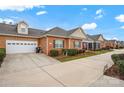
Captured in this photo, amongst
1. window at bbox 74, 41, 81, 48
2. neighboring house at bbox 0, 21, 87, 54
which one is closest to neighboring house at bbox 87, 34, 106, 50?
window at bbox 74, 41, 81, 48

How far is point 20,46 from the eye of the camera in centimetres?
1781

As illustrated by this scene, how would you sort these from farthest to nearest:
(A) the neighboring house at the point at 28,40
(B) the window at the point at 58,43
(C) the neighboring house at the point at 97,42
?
(C) the neighboring house at the point at 97,42 → (B) the window at the point at 58,43 → (A) the neighboring house at the point at 28,40

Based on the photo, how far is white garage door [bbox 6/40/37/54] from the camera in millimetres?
16917

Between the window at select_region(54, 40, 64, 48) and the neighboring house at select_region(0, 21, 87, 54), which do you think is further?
the window at select_region(54, 40, 64, 48)

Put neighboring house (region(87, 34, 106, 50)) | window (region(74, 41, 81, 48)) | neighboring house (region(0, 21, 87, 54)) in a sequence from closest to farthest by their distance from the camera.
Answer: neighboring house (region(0, 21, 87, 54))
window (region(74, 41, 81, 48))
neighboring house (region(87, 34, 106, 50))

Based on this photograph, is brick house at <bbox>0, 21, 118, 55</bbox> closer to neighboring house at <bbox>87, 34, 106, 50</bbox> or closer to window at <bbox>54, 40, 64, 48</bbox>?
window at <bbox>54, 40, 64, 48</bbox>

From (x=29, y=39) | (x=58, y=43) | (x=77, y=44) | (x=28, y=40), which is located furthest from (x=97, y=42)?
(x=28, y=40)

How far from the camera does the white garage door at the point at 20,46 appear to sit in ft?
55.5

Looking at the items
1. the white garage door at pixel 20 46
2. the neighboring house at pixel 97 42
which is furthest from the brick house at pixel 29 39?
the neighboring house at pixel 97 42

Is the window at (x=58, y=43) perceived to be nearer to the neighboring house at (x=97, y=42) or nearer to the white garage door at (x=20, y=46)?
the white garage door at (x=20, y=46)

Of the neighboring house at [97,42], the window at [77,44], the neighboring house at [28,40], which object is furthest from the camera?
the neighboring house at [97,42]

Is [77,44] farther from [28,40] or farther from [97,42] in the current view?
[97,42]

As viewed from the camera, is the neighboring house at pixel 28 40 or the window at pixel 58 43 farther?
the window at pixel 58 43
